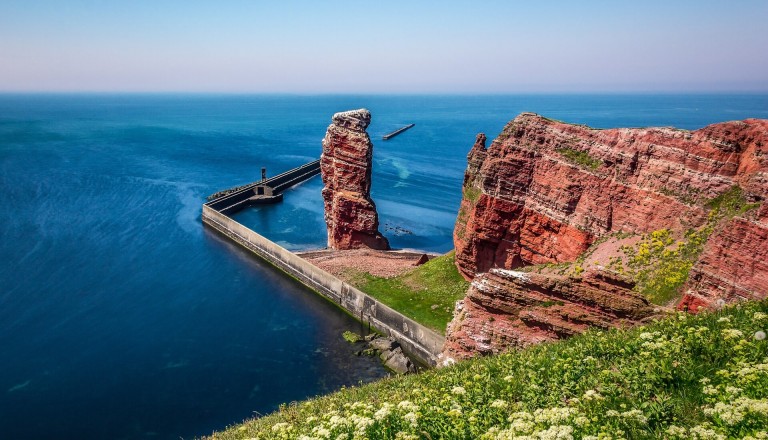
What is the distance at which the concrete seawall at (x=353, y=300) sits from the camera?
113 feet

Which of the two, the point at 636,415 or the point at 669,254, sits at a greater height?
the point at 636,415

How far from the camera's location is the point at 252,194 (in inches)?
3248

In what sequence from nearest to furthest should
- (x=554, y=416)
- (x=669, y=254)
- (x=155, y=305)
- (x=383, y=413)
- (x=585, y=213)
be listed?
(x=554, y=416), (x=383, y=413), (x=669, y=254), (x=585, y=213), (x=155, y=305)

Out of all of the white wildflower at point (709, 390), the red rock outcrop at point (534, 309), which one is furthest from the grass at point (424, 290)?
the white wildflower at point (709, 390)

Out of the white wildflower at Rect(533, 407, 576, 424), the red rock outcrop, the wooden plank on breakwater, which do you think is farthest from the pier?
the white wildflower at Rect(533, 407, 576, 424)

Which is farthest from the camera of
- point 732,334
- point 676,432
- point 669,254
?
point 669,254

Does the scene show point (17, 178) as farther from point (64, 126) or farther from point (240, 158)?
point (64, 126)

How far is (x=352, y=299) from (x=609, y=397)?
32.9 meters

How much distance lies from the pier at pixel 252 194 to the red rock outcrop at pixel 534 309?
56.2 meters

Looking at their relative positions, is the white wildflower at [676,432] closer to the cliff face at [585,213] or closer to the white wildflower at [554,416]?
the white wildflower at [554,416]

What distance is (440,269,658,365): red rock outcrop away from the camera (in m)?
18.4

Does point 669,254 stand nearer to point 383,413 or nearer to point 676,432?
point 676,432

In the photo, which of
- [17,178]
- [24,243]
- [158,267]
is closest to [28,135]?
[17,178]

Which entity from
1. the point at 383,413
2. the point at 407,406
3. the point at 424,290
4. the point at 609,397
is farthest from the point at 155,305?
the point at 609,397
